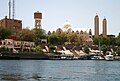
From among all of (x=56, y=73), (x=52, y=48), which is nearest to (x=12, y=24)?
(x=52, y=48)

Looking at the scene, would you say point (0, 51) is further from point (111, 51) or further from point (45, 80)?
point (45, 80)

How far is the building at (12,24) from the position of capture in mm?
163538

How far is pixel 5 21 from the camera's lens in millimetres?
163875

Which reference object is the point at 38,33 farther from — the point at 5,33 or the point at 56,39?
the point at 5,33

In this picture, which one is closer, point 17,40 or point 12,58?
point 12,58

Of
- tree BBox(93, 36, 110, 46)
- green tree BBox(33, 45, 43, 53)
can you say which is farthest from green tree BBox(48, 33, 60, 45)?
tree BBox(93, 36, 110, 46)

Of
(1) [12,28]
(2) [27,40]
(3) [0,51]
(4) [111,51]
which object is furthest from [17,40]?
(4) [111,51]

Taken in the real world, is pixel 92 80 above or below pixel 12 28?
below

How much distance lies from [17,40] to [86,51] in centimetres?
2995

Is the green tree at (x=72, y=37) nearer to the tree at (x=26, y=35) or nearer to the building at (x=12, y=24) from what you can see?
the building at (x=12, y=24)

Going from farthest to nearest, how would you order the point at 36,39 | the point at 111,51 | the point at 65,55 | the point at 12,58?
the point at 111,51 < the point at 36,39 < the point at 65,55 < the point at 12,58

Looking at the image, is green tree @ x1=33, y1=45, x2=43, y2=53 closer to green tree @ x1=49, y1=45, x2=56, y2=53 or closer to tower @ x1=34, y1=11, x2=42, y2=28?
green tree @ x1=49, y1=45, x2=56, y2=53

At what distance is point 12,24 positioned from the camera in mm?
164750

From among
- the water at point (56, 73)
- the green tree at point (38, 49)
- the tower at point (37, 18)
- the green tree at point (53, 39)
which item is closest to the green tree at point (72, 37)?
the green tree at point (53, 39)
